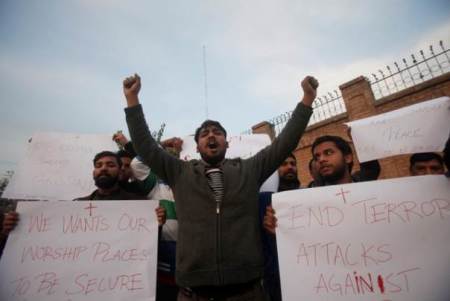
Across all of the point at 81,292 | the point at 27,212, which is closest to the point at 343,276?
the point at 81,292

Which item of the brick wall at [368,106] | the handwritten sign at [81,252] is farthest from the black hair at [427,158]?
the brick wall at [368,106]

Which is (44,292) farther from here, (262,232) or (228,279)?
(262,232)

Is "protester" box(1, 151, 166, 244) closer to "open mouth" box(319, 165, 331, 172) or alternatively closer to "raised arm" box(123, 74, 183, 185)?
"raised arm" box(123, 74, 183, 185)

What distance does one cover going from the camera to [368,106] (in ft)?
22.8

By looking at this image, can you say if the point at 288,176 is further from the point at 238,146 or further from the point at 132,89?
the point at 132,89

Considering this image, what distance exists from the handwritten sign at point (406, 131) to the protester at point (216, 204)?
90 centimetres

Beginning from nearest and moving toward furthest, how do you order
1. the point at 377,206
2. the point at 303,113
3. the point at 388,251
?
1. the point at 388,251
2. the point at 377,206
3. the point at 303,113

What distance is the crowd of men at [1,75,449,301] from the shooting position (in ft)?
4.88

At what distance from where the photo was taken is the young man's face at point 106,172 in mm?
2258

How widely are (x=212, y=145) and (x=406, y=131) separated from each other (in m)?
1.90

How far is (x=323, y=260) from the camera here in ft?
4.88

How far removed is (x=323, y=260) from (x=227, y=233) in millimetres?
655

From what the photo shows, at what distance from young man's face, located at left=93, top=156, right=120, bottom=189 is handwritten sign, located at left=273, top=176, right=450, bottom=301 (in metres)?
1.70

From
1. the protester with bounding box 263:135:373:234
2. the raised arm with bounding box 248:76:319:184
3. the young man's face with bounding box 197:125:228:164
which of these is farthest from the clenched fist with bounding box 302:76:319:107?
the young man's face with bounding box 197:125:228:164
